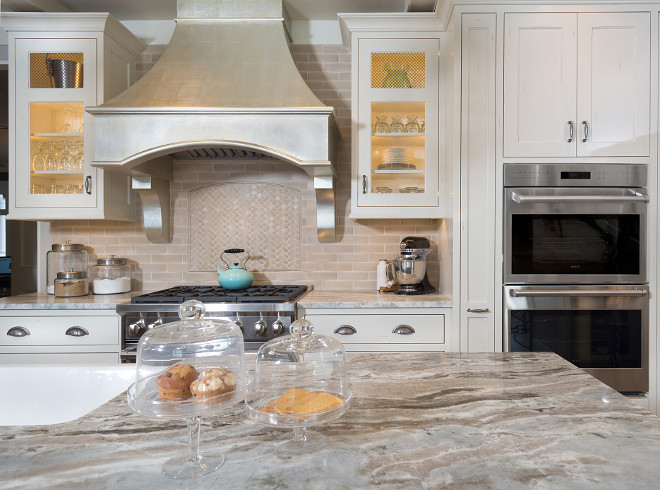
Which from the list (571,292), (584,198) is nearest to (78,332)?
(571,292)

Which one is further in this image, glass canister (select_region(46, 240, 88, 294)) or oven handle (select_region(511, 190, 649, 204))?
glass canister (select_region(46, 240, 88, 294))

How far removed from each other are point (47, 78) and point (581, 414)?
3.18 meters

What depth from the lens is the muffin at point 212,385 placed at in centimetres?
73

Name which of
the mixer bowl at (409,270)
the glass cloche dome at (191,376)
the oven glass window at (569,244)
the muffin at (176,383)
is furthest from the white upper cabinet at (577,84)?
the muffin at (176,383)

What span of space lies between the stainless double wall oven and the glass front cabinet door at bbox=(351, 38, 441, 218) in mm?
503

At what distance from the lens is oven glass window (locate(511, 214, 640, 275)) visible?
2463 mm

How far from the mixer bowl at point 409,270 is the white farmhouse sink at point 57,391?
173 centimetres

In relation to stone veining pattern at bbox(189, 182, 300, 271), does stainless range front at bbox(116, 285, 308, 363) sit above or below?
below

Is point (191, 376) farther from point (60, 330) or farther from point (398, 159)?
point (398, 159)

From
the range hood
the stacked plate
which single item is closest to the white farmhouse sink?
the range hood

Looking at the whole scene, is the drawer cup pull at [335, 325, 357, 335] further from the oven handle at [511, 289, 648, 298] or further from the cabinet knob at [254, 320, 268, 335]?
the oven handle at [511, 289, 648, 298]

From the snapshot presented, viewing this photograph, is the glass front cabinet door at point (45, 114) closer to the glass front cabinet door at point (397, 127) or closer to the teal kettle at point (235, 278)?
the teal kettle at point (235, 278)

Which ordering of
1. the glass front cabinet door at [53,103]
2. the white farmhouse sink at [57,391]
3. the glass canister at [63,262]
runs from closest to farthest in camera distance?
the white farmhouse sink at [57,391], the glass front cabinet door at [53,103], the glass canister at [63,262]

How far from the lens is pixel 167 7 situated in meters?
2.93
